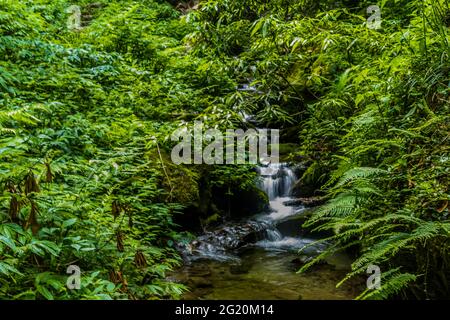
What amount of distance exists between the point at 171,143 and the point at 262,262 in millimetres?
2047

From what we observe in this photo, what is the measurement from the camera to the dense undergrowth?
217 centimetres

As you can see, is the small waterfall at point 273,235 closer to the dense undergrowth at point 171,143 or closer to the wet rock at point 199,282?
the dense undergrowth at point 171,143

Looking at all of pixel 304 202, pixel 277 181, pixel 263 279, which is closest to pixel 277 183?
pixel 277 181

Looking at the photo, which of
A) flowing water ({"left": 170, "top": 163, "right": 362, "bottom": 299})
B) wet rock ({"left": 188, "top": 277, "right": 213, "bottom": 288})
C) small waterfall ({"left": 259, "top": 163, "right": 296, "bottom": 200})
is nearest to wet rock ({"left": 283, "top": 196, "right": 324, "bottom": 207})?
flowing water ({"left": 170, "top": 163, "right": 362, "bottom": 299})

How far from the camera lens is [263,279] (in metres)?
4.33

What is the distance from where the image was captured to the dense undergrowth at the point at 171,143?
2.17 metres

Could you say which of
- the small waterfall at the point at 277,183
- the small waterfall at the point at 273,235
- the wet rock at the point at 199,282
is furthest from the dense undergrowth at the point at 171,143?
the small waterfall at the point at 277,183

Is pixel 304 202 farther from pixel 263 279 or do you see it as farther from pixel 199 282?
pixel 199 282

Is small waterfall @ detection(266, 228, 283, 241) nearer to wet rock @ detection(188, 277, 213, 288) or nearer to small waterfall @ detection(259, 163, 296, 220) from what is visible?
small waterfall @ detection(259, 163, 296, 220)

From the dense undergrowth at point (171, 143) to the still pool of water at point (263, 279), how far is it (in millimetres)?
432

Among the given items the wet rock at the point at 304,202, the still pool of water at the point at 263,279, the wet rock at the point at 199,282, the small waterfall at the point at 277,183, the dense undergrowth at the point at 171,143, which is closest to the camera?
the dense undergrowth at the point at 171,143

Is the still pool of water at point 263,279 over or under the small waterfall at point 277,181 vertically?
under
